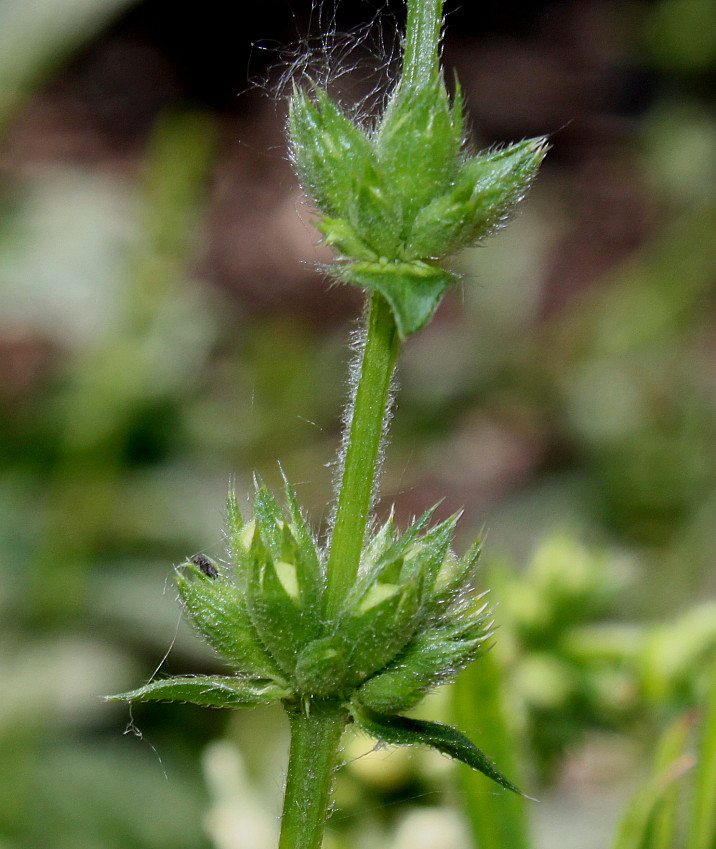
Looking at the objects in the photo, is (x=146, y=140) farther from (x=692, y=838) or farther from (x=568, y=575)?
(x=692, y=838)

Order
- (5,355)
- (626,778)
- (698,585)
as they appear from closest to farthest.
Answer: (626,778)
(698,585)
(5,355)

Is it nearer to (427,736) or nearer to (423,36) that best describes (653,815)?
(427,736)

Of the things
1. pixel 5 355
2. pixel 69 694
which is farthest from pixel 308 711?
pixel 5 355

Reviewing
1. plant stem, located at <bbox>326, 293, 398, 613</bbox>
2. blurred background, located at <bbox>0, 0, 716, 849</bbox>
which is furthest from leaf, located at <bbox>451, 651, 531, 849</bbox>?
plant stem, located at <bbox>326, 293, 398, 613</bbox>

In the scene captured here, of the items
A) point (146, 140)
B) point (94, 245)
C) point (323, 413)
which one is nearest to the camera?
point (94, 245)

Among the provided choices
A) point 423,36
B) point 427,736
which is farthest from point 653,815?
point 423,36

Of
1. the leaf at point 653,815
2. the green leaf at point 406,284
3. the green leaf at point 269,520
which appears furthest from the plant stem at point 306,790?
the leaf at point 653,815
